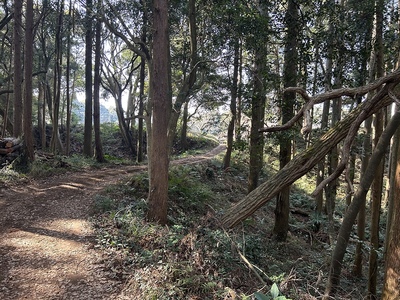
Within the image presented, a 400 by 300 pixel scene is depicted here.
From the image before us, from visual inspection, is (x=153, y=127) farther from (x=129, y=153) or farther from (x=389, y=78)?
(x=129, y=153)

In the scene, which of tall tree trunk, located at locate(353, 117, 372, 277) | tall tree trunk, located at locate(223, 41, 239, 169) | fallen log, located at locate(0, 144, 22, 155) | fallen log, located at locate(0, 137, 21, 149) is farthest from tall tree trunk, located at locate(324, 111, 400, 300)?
fallen log, located at locate(0, 137, 21, 149)

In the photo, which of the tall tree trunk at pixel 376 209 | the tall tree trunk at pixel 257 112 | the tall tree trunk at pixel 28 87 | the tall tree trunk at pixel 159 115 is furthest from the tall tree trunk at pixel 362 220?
the tall tree trunk at pixel 28 87

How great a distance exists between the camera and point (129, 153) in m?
25.2

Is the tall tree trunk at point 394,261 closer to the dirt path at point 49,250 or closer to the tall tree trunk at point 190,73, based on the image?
the dirt path at point 49,250

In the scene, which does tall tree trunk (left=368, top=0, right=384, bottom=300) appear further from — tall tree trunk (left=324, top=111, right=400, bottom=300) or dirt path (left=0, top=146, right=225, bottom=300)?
dirt path (left=0, top=146, right=225, bottom=300)

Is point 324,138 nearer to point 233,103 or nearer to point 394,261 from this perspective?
point 394,261

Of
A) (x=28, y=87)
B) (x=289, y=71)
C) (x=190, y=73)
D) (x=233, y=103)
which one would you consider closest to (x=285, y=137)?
(x=289, y=71)

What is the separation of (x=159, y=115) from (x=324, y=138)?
3476 mm

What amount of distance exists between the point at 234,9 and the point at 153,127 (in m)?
5.39

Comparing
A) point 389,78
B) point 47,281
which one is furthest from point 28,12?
point 389,78

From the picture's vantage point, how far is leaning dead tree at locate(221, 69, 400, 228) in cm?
355

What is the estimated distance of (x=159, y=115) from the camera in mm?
6523

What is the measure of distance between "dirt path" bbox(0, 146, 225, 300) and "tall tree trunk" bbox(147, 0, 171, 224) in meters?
1.60

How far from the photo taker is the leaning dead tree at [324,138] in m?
3.55
